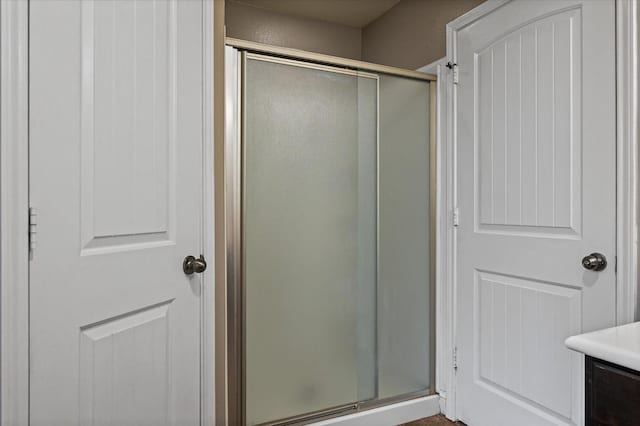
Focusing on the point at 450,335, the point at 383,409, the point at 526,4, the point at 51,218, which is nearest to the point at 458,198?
the point at 450,335

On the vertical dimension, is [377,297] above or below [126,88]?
below

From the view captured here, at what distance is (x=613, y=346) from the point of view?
→ 0.90 m

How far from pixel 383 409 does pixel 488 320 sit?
674 mm

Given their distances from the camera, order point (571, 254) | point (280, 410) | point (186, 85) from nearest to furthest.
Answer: point (186, 85) → point (571, 254) → point (280, 410)

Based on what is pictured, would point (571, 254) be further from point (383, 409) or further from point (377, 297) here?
point (383, 409)

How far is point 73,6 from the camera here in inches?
40.3

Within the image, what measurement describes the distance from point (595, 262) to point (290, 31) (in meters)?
2.53

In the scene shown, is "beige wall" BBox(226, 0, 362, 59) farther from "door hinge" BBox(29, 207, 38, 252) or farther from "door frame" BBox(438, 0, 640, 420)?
"door hinge" BBox(29, 207, 38, 252)

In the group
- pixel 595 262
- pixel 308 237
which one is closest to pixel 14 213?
pixel 308 237

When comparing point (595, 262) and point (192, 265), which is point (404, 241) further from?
point (192, 265)

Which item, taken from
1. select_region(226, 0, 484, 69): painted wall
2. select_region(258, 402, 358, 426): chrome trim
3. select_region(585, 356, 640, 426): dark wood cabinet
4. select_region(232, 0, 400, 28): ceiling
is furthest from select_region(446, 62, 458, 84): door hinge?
select_region(258, 402, 358, 426): chrome trim

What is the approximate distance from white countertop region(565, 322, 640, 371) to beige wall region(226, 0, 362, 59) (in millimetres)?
2771

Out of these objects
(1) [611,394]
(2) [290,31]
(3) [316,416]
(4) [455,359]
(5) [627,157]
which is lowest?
(3) [316,416]

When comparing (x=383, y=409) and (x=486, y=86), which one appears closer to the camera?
(x=486, y=86)
